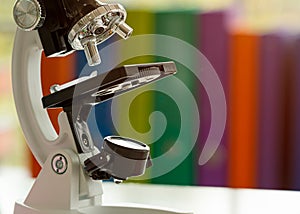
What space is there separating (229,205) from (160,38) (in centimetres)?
94

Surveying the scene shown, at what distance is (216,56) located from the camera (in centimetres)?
196

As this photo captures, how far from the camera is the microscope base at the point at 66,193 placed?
0.88 metres

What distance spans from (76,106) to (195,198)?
1.46ft

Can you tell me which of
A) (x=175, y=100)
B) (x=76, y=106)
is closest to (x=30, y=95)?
(x=76, y=106)

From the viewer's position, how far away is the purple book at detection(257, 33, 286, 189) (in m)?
1.96

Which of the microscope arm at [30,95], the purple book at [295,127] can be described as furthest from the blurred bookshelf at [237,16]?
the microscope arm at [30,95]

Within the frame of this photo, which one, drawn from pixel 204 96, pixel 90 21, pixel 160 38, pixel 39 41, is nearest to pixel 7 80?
pixel 160 38

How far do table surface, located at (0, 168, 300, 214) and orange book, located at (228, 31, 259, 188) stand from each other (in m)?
0.66

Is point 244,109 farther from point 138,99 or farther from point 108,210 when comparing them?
point 108,210

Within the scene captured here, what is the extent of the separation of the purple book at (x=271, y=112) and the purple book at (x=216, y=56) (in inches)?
5.1

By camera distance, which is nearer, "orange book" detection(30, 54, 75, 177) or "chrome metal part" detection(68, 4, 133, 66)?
"chrome metal part" detection(68, 4, 133, 66)

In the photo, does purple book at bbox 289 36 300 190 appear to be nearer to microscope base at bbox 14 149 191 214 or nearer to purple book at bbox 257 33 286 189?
purple book at bbox 257 33 286 189

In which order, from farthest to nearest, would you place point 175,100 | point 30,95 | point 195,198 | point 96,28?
point 175,100
point 195,198
point 30,95
point 96,28

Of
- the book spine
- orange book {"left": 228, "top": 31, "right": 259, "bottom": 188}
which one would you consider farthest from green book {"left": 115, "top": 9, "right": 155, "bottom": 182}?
the book spine
